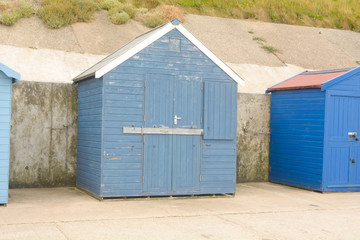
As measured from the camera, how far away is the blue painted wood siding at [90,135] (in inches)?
386

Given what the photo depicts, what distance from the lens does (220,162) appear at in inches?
419

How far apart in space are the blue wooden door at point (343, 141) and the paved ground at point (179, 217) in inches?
29.9

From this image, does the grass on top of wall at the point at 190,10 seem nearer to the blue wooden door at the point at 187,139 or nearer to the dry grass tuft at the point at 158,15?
the dry grass tuft at the point at 158,15

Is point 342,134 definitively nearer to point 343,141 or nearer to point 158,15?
point 343,141

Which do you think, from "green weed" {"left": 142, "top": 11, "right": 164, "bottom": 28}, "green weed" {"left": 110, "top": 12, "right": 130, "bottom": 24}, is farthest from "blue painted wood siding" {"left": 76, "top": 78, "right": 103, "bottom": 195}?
"green weed" {"left": 142, "top": 11, "right": 164, "bottom": 28}

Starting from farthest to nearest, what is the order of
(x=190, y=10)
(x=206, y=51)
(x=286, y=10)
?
(x=286, y=10)
(x=190, y=10)
(x=206, y=51)

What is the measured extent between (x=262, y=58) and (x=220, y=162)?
11.4 metres

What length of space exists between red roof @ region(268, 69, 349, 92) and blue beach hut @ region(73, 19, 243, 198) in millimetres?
2143

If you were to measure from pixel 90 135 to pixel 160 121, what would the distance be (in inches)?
62.3

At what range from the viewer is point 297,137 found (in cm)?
1232

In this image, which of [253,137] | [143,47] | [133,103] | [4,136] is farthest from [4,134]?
[253,137]

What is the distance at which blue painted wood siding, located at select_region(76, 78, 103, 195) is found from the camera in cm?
981

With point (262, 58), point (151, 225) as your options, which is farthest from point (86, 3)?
point (151, 225)

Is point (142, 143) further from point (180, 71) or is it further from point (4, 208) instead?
point (4, 208)
